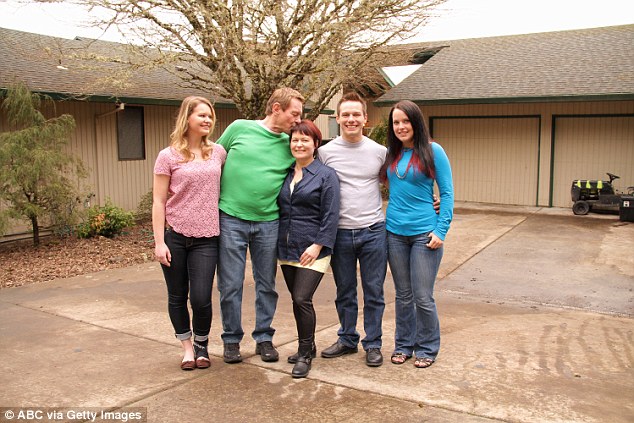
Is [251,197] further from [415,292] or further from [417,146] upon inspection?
[415,292]

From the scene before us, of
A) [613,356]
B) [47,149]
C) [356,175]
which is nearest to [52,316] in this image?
[356,175]

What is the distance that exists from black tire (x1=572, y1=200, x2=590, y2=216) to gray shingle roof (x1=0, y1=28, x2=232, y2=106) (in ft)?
26.5

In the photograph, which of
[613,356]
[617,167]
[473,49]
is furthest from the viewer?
[473,49]

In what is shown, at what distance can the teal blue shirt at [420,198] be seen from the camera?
421cm

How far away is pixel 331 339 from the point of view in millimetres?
5004

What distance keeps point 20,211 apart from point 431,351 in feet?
22.3

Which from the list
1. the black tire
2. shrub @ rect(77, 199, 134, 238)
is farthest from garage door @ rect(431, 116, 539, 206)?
shrub @ rect(77, 199, 134, 238)

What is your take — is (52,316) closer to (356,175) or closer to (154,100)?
(356,175)

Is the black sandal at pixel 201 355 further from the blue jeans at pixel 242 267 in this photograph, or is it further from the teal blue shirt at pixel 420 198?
the teal blue shirt at pixel 420 198

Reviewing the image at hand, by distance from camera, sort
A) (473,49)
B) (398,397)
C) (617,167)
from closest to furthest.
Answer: (398,397) → (617,167) → (473,49)

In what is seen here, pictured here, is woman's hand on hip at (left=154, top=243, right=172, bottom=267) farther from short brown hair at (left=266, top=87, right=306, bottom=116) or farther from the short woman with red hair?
short brown hair at (left=266, top=87, right=306, bottom=116)

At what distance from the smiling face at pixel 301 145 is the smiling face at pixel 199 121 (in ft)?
1.92

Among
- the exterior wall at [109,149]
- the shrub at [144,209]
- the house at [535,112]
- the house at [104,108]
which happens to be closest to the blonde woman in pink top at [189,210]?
the house at [104,108]

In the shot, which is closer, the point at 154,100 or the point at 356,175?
the point at 356,175
